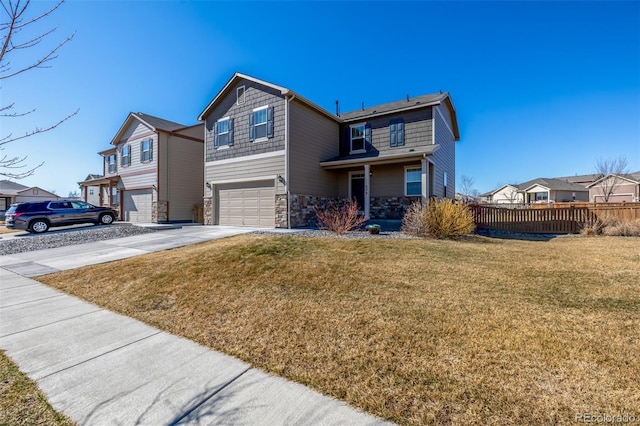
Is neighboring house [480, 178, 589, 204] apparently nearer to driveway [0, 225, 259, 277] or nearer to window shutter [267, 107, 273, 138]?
window shutter [267, 107, 273, 138]

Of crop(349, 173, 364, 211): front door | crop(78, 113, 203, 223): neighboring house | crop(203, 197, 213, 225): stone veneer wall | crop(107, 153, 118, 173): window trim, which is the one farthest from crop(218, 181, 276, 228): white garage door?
crop(107, 153, 118, 173): window trim

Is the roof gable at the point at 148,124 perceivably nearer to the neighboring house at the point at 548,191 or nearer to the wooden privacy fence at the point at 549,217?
the wooden privacy fence at the point at 549,217

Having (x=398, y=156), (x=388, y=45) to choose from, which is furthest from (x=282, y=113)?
(x=388, y=45)

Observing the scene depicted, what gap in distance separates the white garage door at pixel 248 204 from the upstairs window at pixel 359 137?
5552 millimetres

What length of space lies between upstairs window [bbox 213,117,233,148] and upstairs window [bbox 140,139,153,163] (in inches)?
235

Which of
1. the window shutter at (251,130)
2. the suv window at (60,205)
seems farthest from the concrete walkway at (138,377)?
the suv window at (60,205)

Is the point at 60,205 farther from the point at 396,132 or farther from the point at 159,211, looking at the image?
the point at 396,132

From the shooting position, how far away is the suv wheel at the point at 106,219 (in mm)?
16731

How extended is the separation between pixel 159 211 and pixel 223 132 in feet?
23.3

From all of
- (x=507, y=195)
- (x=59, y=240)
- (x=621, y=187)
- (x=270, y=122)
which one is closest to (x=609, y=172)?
(x=621, y=187)

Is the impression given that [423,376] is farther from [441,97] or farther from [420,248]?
[441,97]

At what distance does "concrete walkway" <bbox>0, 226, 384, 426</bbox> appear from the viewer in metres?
2.18

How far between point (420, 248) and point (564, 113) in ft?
68.3

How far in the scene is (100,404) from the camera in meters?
2.34
